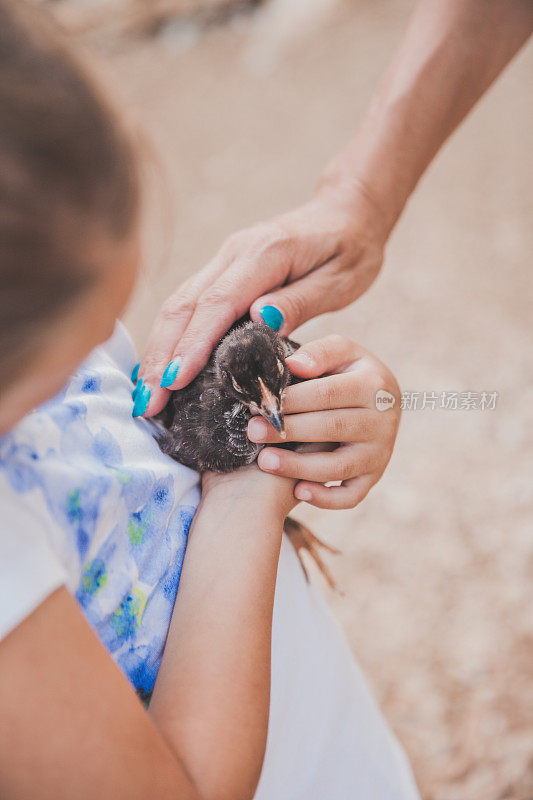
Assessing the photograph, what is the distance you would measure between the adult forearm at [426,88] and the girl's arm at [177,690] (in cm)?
93

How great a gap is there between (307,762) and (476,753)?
1303mm

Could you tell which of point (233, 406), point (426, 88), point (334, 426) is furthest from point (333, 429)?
point (426, 88)

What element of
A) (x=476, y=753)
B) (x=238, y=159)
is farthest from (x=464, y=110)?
(x=238, y=159)

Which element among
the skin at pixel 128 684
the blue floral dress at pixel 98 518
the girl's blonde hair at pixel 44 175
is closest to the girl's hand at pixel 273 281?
the blue floral dress at pixel 98 518

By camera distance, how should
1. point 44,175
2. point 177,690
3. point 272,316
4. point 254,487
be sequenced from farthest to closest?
point 272,316, point 254,487, point 177,690, point 44,175

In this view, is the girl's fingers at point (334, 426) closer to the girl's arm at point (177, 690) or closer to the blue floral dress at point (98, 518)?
the girl's arm at point (177, 690)

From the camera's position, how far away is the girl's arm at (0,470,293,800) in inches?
28.7

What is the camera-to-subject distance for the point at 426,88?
1.64m

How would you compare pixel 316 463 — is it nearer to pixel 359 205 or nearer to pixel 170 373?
pixel 170 373

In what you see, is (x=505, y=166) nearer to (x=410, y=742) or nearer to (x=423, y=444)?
(x=423, y=444)

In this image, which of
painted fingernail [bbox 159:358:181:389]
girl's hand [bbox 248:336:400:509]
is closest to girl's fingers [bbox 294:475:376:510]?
girl's hand [bbox 248:336:400:509]

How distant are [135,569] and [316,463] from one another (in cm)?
46

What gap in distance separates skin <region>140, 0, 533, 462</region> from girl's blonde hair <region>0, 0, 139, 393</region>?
720 millimetres

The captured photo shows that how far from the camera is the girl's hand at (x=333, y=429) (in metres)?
1.34
